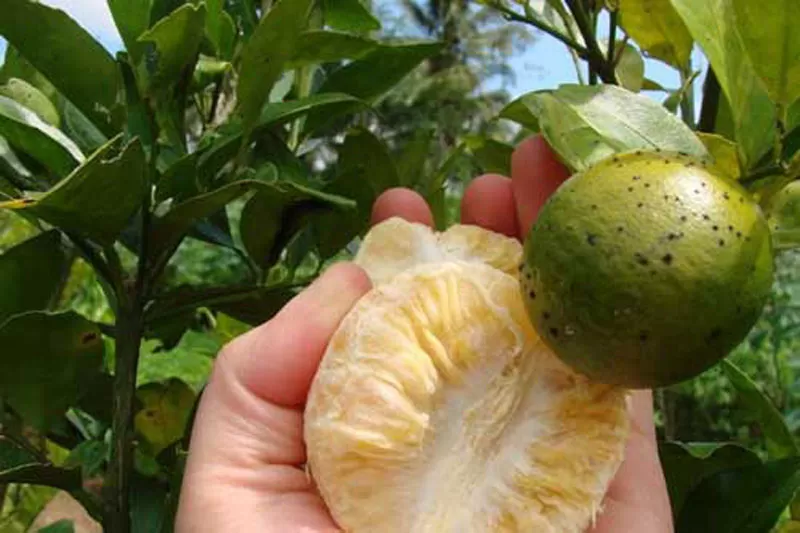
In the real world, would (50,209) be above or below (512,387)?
above

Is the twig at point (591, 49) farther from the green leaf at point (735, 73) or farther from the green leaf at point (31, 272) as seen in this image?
the green leaf at point (31, 272)

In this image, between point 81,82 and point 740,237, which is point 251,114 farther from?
point 740,237

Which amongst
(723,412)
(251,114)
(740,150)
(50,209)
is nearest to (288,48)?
(251,114)

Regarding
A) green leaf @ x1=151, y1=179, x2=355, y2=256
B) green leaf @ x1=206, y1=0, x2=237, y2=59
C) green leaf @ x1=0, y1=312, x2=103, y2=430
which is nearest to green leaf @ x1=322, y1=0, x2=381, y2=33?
green leaf @ x1=206, y1=0, x2=237, y2=59

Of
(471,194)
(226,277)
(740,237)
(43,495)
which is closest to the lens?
(740,237)

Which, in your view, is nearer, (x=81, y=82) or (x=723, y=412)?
(x=81, y=82)

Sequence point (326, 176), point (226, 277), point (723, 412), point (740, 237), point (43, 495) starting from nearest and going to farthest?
point (740, 237) < point (326, 176) < point (43, 495) < point (723, 412) < point (226, 277)

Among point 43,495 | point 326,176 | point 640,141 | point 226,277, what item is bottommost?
point 226,277
